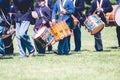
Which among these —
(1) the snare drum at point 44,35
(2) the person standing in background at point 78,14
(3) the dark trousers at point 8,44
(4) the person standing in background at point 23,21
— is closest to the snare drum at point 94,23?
(2) the person standing in background at point 78,14

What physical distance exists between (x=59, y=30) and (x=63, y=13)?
2.68 ft

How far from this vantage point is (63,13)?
51.6 feet

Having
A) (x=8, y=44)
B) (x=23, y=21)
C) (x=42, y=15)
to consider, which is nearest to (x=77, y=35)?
(x=42, y=15)

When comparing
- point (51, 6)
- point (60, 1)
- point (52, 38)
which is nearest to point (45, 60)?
point (52, 38)

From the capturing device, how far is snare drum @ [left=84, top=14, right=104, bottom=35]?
16406mm

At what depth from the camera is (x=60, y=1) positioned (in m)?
16.0

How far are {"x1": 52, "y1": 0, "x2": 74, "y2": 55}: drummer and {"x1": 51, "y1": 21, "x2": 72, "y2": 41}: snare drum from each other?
514 mm

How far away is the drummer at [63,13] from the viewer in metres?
15.8

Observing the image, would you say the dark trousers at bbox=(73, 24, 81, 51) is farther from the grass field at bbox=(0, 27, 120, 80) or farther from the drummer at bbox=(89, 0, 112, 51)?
the grass field at bbox=(0, 27, 120, 80)

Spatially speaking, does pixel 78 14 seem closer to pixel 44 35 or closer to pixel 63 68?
pixel 44 35

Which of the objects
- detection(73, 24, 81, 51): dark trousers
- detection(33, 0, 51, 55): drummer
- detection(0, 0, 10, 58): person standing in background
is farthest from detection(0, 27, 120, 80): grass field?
detection(73, 24, 81, 51): dark trousers

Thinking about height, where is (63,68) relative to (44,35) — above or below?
below

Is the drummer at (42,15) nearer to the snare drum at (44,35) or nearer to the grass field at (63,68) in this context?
the snare drum at (44,35)

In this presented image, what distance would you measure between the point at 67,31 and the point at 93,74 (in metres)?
4.37
